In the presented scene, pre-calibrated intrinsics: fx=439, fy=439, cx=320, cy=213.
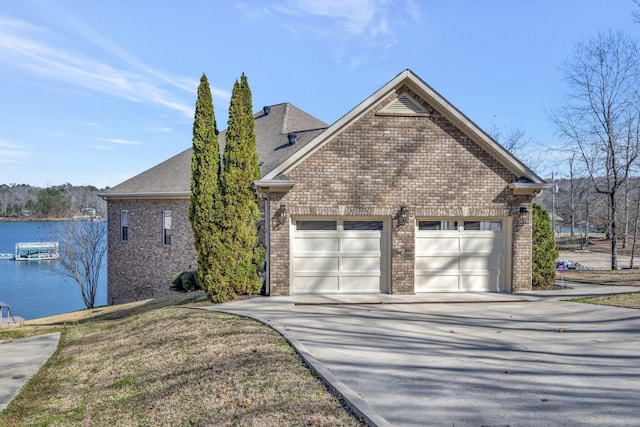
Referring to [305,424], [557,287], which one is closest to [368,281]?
[557,287]

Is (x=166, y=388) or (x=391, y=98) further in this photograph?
(x=391, y=98)

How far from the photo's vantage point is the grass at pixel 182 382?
15.5ft

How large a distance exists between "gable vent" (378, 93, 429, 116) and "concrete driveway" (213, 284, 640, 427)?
508cm

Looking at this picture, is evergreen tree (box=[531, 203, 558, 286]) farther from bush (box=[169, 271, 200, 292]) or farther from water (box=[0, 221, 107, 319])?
water (box=[0, 221, 107, 319])

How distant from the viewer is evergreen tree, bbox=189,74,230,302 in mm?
11625

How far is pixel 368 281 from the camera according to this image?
40.1 feet

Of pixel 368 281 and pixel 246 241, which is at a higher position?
pixel 246 241

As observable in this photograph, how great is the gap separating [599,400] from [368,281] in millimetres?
7524

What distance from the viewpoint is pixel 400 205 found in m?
12.0

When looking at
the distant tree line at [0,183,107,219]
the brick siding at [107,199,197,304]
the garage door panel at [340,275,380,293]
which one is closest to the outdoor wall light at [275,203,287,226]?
the garage door panel at [340,275,380,293]

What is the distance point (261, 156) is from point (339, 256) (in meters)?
6.97

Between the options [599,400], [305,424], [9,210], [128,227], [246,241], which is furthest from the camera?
[9,210]

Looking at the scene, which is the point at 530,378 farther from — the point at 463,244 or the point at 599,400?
the point at 463,244

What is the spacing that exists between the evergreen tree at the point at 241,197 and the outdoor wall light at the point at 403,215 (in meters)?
3.91
